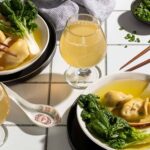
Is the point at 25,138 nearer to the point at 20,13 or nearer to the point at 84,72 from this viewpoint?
the point at 84,72

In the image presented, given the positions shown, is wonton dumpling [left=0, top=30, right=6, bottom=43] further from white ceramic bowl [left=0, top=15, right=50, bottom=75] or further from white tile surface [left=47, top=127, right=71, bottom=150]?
white tile surface [left=47, top=127, right=71, bottom=150]

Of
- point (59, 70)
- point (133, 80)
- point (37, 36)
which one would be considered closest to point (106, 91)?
point (133, 80)

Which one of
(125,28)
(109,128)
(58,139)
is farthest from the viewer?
(125,28)

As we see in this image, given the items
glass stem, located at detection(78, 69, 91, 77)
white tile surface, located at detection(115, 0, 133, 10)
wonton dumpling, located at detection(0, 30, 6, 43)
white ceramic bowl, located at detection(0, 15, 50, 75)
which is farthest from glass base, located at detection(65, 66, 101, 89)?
white tile surface, located at detection(115, 0, 133, 10)

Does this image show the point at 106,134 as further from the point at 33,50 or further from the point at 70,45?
the point at 33,50

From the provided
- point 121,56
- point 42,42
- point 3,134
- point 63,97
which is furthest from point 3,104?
point 121,56

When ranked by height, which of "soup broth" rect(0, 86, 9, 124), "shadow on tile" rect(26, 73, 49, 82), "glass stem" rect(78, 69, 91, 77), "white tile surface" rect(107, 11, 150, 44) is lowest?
"glass stem" rect(78, 69, 91, 77)
